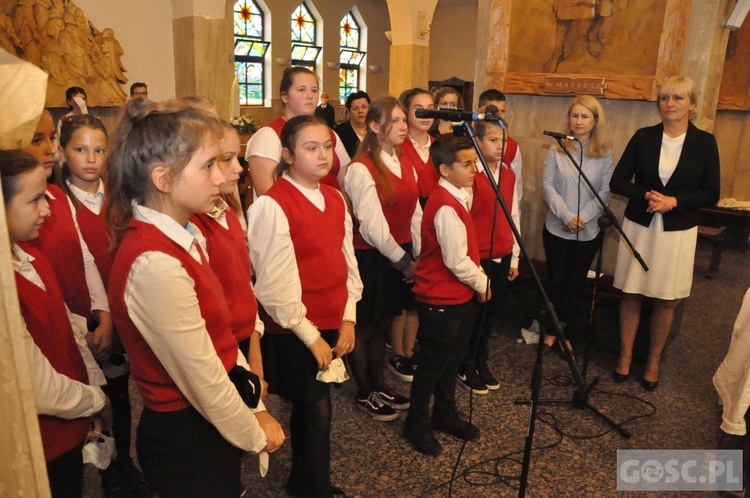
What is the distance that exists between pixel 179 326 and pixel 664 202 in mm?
2589

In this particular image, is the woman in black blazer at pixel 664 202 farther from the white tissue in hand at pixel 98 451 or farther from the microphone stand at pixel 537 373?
the white tissue in hand at pixel 98 451

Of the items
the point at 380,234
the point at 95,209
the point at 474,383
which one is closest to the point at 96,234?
the point at 95,209

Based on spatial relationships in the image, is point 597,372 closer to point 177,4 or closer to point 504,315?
point 504,315

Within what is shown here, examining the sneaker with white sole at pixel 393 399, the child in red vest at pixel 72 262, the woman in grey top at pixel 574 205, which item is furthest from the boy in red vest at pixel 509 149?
the child in red vest at pixel 72 262

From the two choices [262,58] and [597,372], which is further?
[262,58]

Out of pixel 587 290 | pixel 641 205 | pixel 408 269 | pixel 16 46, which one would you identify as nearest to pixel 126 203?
pixel 408 269

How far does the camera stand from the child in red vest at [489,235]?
8.91ft

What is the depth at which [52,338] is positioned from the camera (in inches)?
54.1

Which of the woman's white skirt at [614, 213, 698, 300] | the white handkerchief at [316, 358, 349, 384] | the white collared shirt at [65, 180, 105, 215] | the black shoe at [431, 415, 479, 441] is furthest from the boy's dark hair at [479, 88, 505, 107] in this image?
the white collared shirt at [65, 180, 105, 215]

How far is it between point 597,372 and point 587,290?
55cm

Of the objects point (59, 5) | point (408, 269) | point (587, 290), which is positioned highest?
point (59, 5)

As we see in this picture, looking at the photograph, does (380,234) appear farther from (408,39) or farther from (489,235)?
(408,39)

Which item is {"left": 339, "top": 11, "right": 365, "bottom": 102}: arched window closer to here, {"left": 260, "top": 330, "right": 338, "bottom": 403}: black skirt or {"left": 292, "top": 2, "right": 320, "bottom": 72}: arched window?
{"left": 292, "top": 2, "right": 320, "bottom": 72}: arched window

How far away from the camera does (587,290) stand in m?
3.53
